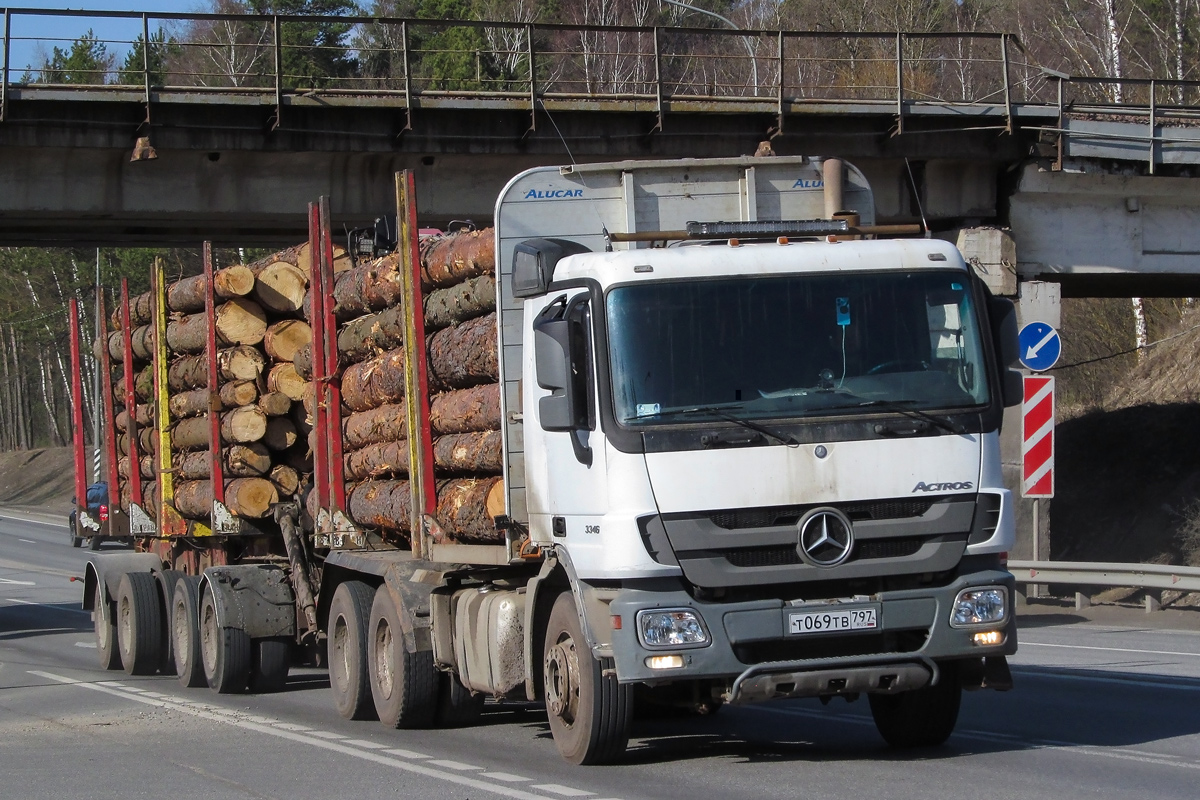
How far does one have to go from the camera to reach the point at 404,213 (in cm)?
1034

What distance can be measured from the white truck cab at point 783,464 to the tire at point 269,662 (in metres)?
5.82

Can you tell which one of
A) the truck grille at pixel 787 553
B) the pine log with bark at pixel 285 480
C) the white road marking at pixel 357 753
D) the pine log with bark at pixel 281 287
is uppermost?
the pine log with bark at pixel 281 287

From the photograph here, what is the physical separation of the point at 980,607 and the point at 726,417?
1.58m

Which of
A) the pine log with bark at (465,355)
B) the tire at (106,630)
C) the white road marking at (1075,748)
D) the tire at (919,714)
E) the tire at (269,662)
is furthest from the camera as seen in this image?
the tire at (106,630)

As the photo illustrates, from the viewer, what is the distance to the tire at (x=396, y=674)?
33.4 feet

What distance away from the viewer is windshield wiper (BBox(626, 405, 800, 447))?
7.49 m

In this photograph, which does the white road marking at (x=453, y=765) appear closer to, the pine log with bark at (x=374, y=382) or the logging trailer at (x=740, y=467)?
the logging trailer at (x=740, y=467)

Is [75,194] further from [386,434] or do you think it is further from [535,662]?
[535,662]

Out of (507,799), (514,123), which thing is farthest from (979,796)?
(514,123)

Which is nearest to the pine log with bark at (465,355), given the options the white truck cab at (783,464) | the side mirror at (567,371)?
the side mirror at (567,371)

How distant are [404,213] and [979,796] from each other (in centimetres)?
539

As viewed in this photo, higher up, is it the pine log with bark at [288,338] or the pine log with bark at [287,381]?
the pine log with bark at [288,338]

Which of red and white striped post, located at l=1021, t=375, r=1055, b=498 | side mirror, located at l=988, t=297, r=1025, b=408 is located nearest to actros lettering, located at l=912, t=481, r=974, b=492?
side mirror, located at l=988, t=297, r=1025, b=408

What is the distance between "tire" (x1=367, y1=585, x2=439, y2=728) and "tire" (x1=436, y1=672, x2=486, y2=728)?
2.8 inches
